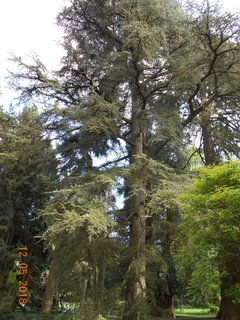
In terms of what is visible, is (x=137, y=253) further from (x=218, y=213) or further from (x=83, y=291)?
(x=218, y=213)

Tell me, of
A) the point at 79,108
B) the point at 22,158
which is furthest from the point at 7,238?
the point at 79,108

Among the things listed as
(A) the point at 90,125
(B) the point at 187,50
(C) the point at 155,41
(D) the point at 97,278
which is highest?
(B) the point at 187,50

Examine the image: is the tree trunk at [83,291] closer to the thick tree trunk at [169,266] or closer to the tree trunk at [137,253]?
the tree trunk at [137,253]

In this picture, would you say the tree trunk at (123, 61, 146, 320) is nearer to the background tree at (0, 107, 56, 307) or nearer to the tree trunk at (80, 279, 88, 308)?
the tree trunk at (80, 279, 88, 308)

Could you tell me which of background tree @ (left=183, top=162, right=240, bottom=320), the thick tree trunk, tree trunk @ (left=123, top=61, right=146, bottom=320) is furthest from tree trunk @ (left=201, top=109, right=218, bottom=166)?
background tree @ (left=183, top=162, right=240, bottom=320)

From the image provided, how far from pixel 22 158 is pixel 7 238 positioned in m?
5.14

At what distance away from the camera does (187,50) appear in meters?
12.3

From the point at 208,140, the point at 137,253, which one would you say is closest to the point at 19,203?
the point at 137,253

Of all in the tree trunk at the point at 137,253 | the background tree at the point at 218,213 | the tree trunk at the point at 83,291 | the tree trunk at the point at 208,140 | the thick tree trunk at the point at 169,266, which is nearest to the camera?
the background tree at the point at 218,213

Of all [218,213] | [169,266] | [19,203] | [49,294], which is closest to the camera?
[218,213]

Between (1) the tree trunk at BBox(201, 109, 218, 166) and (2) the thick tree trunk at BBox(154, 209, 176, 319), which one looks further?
(1) the tree trunk at BBox(201, 109, 218, 166)

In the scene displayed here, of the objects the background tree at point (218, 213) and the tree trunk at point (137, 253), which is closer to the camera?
the background tree at point (218, 213)

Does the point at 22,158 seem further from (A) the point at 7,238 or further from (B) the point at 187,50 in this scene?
(B) the point at 187,50

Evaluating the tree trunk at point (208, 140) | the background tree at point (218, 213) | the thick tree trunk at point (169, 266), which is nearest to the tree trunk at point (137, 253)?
the thick tree trunk at point (169, 266)
